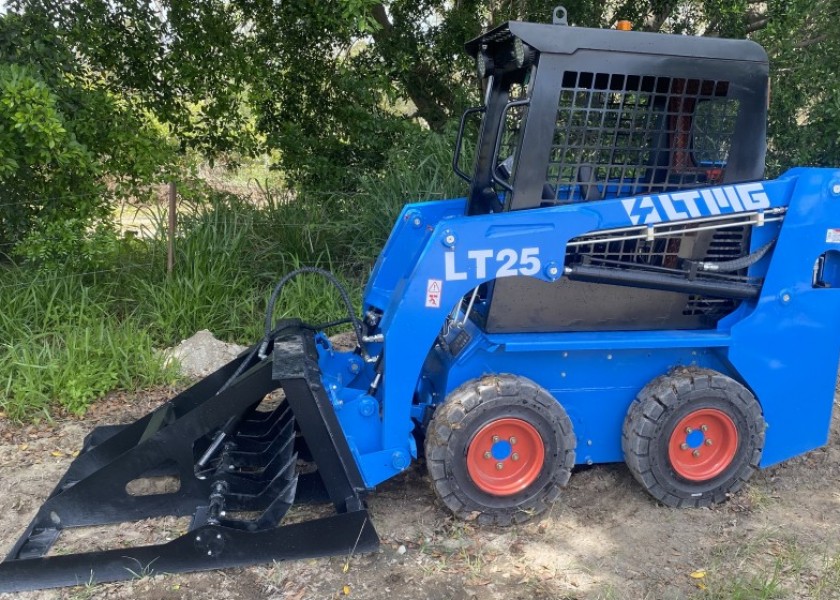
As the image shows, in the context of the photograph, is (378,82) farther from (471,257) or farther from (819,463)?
(819,463)

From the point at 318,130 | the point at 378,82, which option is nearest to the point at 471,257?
the point at 378,82

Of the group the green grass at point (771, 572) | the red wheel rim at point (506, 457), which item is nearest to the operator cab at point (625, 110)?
the red wheel rim at point (506, 457)

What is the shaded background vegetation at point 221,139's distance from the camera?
4.85 m

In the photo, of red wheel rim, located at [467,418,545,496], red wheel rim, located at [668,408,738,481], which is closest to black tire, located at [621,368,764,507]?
red wheel rim, located at [668,408,738,481]

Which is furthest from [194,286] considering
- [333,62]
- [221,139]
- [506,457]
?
[506,457]

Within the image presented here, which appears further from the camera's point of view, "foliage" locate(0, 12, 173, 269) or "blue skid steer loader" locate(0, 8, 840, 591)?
"foliage" locate(0, 12, 173, 269)

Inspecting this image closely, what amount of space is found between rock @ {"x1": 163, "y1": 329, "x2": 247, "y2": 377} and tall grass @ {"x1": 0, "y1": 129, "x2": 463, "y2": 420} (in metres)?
0.13

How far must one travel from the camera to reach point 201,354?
197 inches

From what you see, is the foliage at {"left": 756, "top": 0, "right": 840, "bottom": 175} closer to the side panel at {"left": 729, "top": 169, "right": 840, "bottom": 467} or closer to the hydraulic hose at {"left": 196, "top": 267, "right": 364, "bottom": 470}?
the side panel at {"left": 729, "top": 169, "right": 840, "bottom": 467}

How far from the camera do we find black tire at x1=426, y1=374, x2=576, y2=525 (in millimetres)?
3314

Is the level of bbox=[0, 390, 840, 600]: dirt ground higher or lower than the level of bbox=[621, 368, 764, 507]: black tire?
lower

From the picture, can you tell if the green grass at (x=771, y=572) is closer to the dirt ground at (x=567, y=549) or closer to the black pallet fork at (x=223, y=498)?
the dirt ground at (x=567, y=549)

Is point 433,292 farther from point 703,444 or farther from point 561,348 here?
point 703,444

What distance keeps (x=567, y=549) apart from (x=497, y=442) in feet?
1.65
